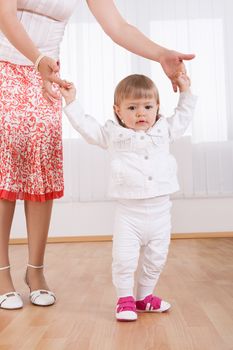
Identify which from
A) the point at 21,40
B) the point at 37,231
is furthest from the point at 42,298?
the point at 21,40

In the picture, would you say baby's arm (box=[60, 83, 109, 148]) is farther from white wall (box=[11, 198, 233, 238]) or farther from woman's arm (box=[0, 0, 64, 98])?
white wall (box=[11, 198, 233, 238])

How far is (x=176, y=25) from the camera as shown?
4.15 meters

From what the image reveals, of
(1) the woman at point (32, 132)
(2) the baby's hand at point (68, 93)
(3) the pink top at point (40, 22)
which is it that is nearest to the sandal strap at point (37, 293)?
(1) the woman at point (32, 132)

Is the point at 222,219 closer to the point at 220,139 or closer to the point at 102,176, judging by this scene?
the point at 220,139

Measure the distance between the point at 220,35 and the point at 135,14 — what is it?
688 mm

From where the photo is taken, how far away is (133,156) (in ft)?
5.16

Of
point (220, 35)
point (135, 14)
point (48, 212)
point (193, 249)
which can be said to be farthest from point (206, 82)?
point (48, 212)

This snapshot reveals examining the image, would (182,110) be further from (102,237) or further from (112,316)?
(102,237)

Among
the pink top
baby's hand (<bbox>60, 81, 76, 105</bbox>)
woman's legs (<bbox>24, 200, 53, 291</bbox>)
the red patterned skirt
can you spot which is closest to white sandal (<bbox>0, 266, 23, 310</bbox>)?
woman's legs (<bbox>24, 200, 53, 291</bbox>)

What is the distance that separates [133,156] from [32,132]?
418 mm

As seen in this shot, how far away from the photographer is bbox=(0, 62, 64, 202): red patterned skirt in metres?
1.78

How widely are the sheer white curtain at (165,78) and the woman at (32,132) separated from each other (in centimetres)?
224

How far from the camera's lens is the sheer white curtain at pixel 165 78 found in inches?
161

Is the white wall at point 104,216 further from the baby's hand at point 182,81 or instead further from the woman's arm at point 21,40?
the woman's arm at point 21,40
